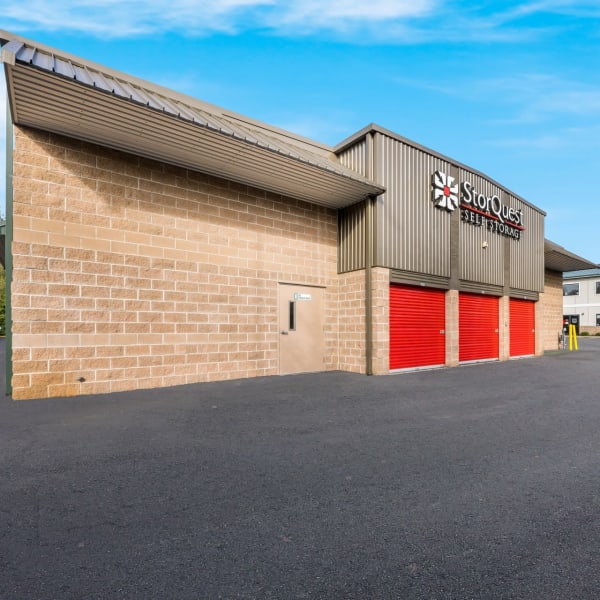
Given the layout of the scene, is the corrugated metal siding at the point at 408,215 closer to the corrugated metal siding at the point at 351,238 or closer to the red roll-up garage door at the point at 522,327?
the corrugated metal siding at the point at 351,238

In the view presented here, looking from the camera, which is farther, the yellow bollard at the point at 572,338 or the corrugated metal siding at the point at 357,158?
the yellow bollard at the point at 572,338

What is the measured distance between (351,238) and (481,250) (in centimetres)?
578

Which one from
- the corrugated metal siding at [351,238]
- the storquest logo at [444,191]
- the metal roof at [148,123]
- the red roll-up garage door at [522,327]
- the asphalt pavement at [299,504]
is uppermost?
the storquest logo at [444,191]

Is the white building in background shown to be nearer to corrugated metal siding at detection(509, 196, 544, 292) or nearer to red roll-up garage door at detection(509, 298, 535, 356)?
corrugated metal siding at detection(509, 196, 544, 292)

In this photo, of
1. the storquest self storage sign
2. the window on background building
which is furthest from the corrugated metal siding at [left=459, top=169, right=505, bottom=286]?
the window on background building

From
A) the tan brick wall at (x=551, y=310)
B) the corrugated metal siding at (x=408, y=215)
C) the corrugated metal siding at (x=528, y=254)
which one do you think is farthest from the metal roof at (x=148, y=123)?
the tan brick wall at (x=551, y=310)

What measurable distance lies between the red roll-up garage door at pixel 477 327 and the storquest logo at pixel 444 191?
320 centimetres

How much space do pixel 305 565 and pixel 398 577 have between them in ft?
1.73

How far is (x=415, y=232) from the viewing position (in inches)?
468

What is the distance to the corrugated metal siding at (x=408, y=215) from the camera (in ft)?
36.1

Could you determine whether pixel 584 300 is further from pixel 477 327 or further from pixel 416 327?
pixel 416 327

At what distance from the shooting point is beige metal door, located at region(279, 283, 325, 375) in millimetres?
10695

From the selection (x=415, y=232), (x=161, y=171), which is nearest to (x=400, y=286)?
(x=415, y=232)

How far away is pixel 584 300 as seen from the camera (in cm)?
4522
